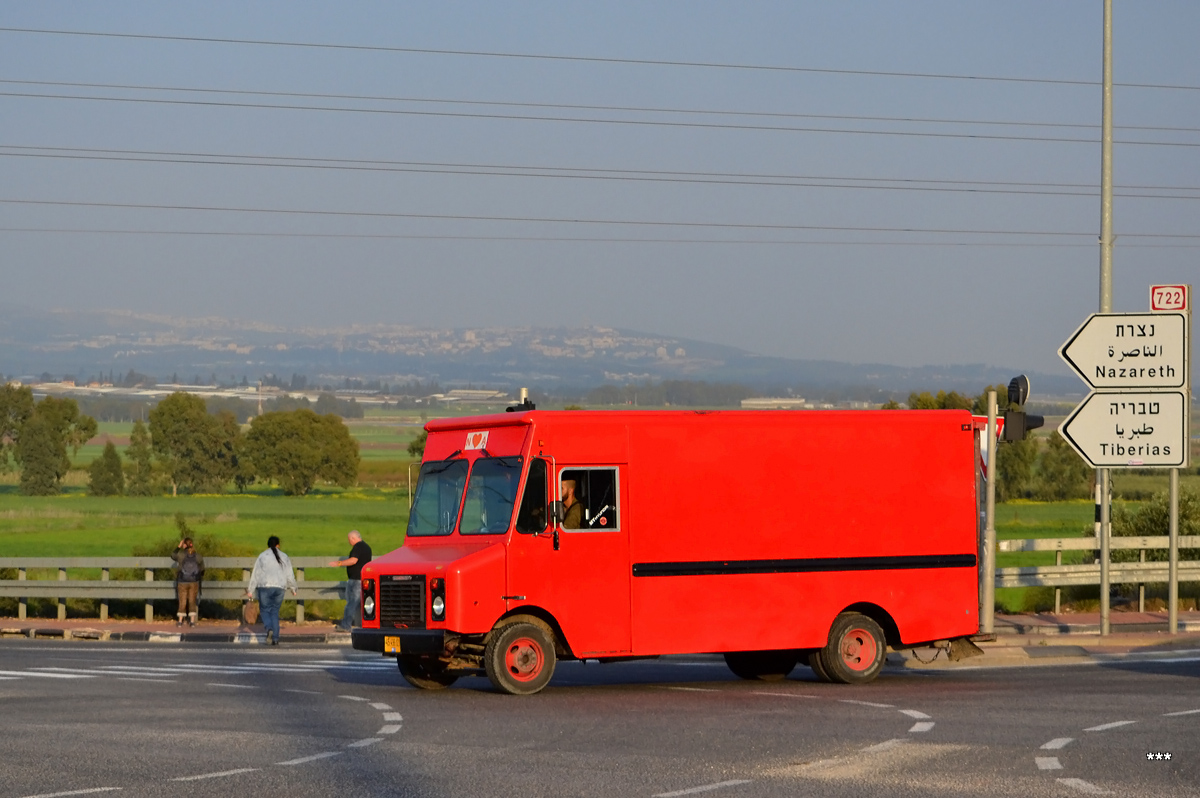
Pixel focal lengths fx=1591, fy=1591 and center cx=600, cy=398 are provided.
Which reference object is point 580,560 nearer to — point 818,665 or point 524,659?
point 524,659

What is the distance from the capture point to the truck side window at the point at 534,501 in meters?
15.5

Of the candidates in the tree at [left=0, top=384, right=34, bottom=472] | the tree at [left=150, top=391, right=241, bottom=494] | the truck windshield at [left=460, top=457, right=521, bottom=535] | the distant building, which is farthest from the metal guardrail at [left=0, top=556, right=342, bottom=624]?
the tree at [left=0, top=384, right=34, bottom=472]

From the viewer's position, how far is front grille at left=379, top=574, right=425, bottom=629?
1537 cm

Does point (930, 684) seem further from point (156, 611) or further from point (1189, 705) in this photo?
point (156, 611)

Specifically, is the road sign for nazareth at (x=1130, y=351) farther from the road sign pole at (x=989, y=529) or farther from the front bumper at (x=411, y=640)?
the front bumper at (x=411, y=640)

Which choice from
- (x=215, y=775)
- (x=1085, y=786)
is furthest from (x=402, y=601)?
(x=1085, y=786)

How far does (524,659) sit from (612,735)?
3.25 m

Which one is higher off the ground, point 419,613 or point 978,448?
Result: point 978,448

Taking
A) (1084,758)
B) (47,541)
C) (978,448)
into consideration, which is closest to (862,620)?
(978,448)

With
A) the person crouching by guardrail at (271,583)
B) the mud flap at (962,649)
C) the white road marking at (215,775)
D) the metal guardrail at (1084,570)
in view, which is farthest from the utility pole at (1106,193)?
the white road marking at (215,775)

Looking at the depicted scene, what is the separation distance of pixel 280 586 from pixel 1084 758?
52.7ft

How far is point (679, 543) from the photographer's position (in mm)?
15867

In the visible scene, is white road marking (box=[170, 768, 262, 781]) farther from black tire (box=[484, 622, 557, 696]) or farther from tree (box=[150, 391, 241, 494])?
tree (box=[150, 391, 241, 494])

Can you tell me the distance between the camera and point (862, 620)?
16406mm
